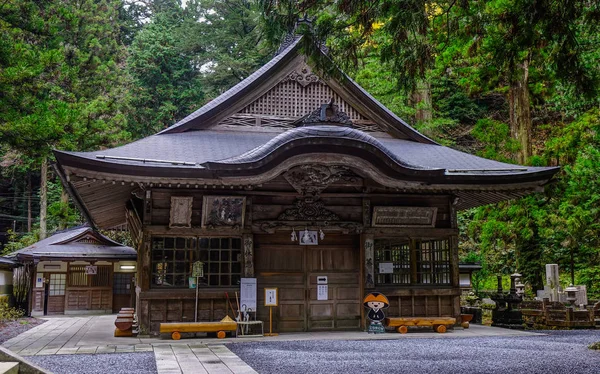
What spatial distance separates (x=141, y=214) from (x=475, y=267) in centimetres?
1018

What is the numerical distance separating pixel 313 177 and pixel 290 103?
3138mm

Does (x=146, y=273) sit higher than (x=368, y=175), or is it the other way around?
(x=368, y=175)

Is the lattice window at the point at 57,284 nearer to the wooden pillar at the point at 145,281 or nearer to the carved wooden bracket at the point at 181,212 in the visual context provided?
the wooden pillar at the point at 145,281

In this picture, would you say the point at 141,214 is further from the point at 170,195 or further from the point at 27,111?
the point at 27,111

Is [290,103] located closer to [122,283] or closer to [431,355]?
[431,355]

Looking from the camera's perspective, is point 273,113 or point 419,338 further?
point 273,113

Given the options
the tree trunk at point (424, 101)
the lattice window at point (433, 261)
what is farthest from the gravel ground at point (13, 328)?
the tree trunk at point (424, 101)

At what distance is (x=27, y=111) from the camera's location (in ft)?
49.5

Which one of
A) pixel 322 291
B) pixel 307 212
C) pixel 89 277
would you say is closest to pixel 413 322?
pixel 322 291

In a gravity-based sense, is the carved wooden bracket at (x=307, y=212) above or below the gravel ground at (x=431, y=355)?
above

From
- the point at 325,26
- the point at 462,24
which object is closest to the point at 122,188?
the point at 325,26

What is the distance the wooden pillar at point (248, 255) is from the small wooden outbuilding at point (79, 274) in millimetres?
10247

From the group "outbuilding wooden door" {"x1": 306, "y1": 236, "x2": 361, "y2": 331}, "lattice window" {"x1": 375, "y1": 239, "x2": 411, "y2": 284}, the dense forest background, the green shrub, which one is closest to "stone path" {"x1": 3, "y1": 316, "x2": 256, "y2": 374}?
"outbuilding wooden door" {"x1": 306, "y1": 236, "x2": 361, "y2": 331}

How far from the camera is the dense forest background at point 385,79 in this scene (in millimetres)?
6723
